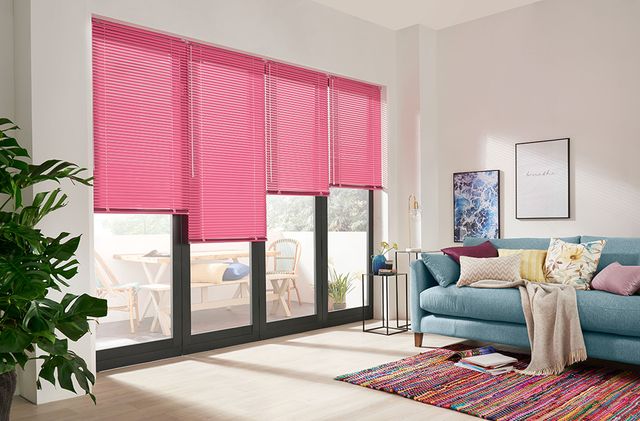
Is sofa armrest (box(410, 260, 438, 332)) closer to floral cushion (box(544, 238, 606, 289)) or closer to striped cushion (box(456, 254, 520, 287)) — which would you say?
striped cushion (box(456, 254, 520, 287))

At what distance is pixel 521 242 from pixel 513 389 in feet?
5.88

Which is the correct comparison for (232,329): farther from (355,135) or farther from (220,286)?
(355,135)

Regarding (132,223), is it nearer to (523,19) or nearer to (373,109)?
(373,109)

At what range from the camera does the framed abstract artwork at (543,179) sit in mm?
5457

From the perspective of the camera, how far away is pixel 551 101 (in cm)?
559

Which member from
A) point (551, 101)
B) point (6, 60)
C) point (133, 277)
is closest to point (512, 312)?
point (551, 101)

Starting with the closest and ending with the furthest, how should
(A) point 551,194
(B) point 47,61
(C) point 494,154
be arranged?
(B) point 47,61 → (A) point 551,194 → (C) point 494,154

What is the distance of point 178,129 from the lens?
15.5ft

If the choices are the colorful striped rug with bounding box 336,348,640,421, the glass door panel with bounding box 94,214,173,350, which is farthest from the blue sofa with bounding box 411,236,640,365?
the glass door panel with bounding box 94,214,173,350

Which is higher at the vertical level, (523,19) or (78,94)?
(523,19)

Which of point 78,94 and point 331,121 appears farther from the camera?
point 331,121

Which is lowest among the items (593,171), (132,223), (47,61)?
(132,223)

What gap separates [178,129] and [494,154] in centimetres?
305

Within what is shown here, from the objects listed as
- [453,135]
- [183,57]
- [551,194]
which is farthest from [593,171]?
[183,57]
